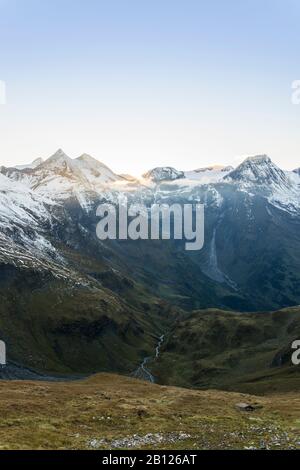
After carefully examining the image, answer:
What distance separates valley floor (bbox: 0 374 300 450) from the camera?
2165 inches

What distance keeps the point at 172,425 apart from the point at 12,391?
117 ft

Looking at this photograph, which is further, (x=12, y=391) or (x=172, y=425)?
(x=12, y=391)

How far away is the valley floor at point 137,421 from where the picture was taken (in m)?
55.0

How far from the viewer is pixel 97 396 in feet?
287

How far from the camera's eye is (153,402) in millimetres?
85812

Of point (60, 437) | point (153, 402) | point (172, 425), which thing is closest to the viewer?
point (60, 437)

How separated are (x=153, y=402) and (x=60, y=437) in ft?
102

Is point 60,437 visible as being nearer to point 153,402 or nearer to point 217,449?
point 217,449

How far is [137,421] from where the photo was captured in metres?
68.0
